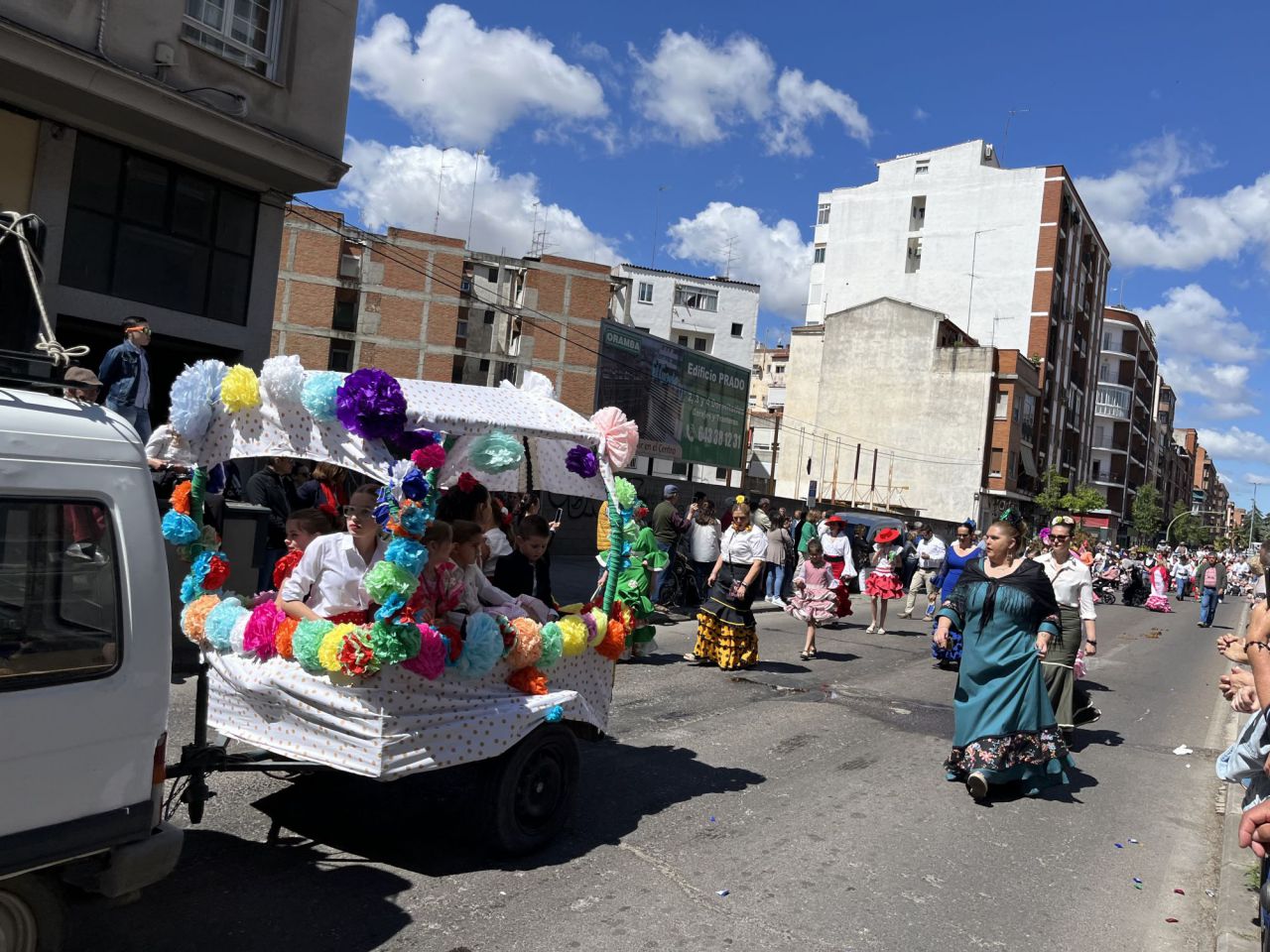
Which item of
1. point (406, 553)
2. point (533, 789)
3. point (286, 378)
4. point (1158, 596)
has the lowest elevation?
point (533, 789)

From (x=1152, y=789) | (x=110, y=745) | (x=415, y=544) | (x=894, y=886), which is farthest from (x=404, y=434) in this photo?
(x=1152, y=789)

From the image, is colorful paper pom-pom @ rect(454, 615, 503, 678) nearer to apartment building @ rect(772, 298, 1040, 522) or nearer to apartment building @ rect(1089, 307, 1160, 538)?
apartment building @ rect(772, 298, 1040, 522)

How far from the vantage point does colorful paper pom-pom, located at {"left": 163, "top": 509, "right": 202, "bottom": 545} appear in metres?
5.24

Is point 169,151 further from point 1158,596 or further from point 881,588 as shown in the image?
point 1158,596

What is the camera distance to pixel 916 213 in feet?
212

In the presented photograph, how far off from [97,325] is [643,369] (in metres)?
23.1

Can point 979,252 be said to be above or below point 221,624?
above

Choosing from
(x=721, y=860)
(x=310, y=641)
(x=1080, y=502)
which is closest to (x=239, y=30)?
(x=310, y=641)

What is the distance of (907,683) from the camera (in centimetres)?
1154

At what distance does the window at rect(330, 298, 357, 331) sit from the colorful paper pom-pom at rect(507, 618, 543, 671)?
177ft

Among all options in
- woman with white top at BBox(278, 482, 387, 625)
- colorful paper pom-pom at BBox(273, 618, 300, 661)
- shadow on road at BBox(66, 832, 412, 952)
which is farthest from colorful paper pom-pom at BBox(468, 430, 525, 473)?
shadow on road at BBox(66, 832, 412, 952)

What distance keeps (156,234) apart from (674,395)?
80.5ft

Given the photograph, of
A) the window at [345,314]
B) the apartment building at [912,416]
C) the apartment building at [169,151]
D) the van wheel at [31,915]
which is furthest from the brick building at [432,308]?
the van wheel at [31,915]

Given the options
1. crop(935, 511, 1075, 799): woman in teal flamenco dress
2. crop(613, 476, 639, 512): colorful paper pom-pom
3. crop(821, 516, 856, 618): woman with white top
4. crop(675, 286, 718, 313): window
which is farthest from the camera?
crop(675, 286, 718, 313): window
